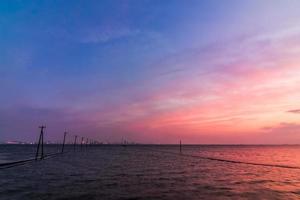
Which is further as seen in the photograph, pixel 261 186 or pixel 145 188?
pixel 261 186

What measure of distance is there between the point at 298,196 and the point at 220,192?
879cm

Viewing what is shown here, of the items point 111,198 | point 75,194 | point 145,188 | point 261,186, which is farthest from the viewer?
point 261,186

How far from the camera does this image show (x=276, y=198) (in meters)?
35.5

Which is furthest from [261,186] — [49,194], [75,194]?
[49,194]

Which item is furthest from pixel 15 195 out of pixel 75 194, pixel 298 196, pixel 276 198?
pixel 298 196

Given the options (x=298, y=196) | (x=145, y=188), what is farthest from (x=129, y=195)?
(x=298, y=196)

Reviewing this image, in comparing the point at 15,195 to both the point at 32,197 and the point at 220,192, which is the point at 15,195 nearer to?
the point at 32,197

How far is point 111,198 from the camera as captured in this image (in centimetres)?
3450

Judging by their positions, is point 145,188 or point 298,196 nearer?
point 298,196

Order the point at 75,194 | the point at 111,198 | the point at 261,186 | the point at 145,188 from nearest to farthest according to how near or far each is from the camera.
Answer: the point at 111,198 < the point at 75,194 < the point at 145,188 < the point at 261,186

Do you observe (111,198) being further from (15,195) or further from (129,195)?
(15,195)

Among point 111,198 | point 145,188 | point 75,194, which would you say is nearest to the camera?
point 111,198

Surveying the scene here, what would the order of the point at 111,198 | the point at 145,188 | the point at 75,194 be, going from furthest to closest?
the point at 145,188, the point at 75,194, the point at 111,198

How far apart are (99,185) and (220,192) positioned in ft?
54.2
